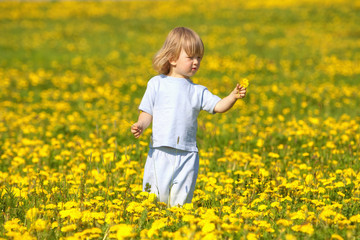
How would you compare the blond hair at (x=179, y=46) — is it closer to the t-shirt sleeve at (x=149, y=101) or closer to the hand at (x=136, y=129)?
the t-shirt sleeve at (x=149, y=101)

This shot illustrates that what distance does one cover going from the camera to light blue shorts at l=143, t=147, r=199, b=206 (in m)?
3.44

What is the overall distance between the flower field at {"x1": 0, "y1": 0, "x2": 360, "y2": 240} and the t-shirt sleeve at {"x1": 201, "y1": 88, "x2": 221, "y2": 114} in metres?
0.56

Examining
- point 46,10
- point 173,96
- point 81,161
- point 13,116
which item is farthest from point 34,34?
point 173,96

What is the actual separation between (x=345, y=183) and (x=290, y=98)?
5.74m

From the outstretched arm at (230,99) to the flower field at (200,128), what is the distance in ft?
2.40

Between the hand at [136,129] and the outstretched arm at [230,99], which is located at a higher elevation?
the outstretched arm at [230,99]

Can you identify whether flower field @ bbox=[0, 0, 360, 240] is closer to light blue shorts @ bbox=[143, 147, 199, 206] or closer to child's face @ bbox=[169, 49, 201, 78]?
light blue shorts @ bbox=[143, 147, 199, 206]

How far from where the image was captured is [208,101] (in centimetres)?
350

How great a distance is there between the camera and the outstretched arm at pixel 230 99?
3.26m

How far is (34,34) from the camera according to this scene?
21172 millimetres

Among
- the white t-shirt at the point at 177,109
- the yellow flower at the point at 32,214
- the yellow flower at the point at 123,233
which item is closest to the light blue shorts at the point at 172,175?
the white t-shirt at the point at 177,109

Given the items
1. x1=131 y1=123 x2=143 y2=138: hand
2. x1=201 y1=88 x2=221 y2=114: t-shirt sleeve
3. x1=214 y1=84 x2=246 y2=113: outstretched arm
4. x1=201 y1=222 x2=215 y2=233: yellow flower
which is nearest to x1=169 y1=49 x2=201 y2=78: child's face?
x1=201 y1=88 x2=221 y2=114: t-shirt sleeve

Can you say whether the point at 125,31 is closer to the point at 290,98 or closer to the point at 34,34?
the point at 34,34

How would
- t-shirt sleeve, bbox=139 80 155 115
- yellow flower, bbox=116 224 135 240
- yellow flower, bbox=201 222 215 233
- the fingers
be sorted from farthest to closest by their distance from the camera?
t-shirt sleeve, bbox=139 80 155 115 < the fingers < yellow flower, bbox=201 222 215 233 < yellow flower, bbox=116 224 135 240
